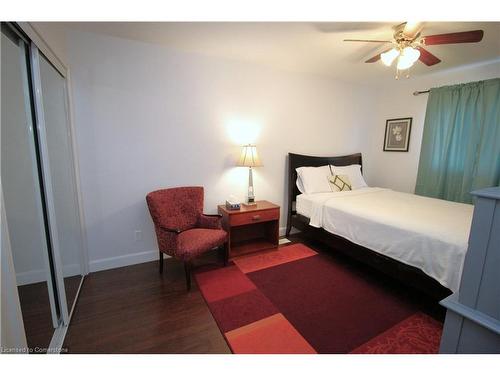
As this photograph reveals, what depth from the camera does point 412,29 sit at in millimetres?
1705

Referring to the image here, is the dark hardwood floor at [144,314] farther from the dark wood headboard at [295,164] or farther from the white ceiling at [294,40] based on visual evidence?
the white ceiling at [294,40]

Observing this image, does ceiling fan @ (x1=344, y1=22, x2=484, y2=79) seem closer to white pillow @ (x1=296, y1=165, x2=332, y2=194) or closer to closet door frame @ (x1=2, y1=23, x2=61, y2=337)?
white pillow @ (x1=296, y1=165, x2=332, y2=194)

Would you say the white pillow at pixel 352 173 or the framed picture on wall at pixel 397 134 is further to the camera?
the framed picture on wall at pixel 397 134

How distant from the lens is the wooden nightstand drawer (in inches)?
102

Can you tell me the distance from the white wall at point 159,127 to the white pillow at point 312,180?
0.28m

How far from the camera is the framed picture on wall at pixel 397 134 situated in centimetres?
362

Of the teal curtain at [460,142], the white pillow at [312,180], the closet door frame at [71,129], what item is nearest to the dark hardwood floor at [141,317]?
the closet door frame at [71,129]

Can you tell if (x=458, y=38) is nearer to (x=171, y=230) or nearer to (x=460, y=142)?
(x=460, y=142)

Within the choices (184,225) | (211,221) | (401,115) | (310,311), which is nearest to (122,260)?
(184,225)

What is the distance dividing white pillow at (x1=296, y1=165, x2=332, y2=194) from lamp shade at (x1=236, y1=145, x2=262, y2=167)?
2.50 ft

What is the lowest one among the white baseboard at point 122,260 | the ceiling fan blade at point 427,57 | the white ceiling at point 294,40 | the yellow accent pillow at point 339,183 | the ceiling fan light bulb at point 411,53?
the white baseboard at point 122,260
